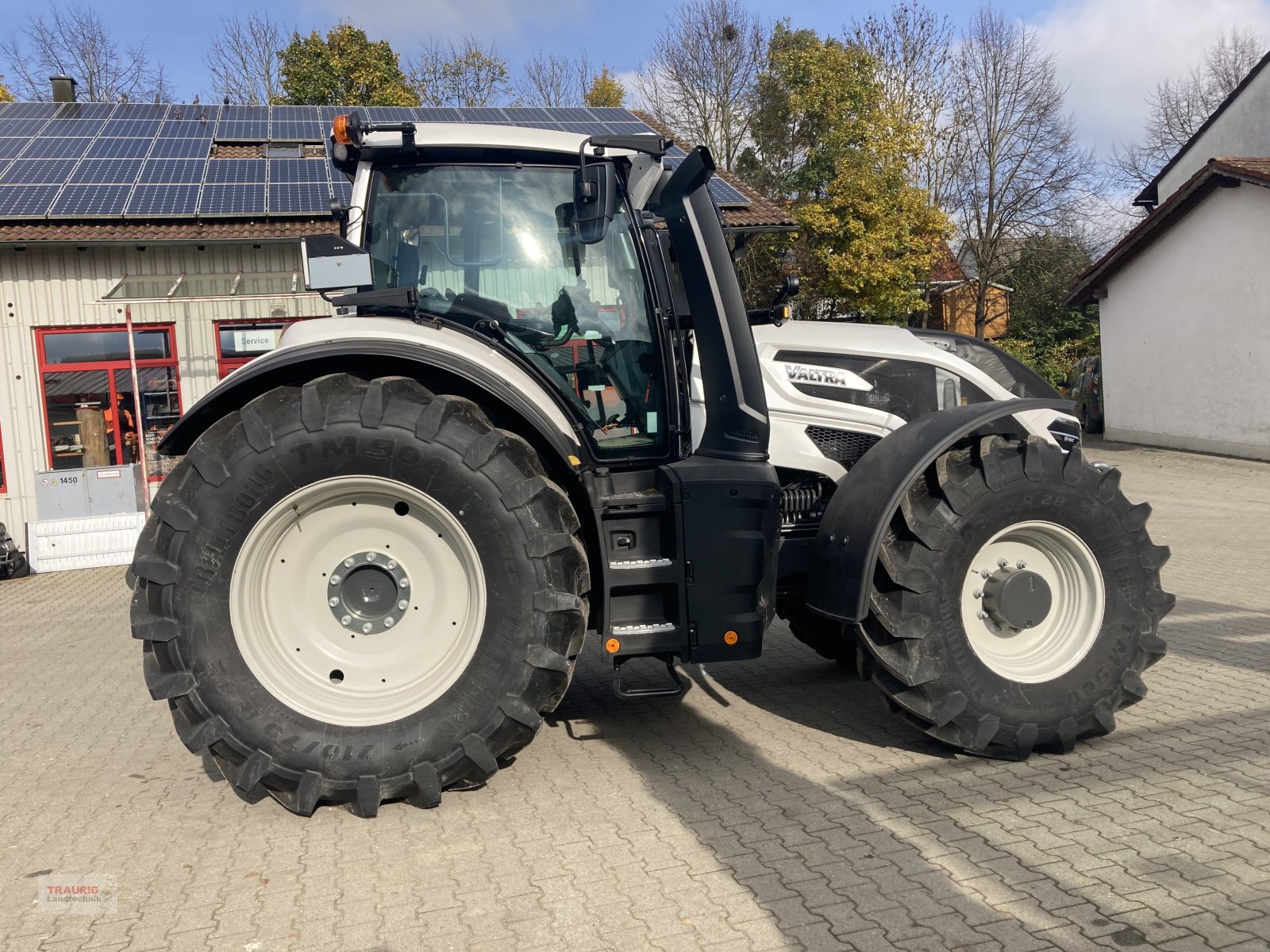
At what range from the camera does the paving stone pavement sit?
3053 mm

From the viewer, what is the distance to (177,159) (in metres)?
14.4

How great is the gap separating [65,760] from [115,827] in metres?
1.12

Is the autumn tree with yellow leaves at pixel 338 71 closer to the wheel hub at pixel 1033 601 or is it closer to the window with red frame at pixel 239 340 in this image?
the window with red frame at pixel 239 340

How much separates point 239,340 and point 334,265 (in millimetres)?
10411

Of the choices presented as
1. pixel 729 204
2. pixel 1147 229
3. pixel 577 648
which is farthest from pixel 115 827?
pixel 1147 229

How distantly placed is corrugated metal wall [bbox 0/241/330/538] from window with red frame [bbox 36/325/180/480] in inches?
5.5

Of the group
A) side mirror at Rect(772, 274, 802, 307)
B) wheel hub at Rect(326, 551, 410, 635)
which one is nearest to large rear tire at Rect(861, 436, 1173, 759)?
side mirror at Rect(772, 274, 802, 307)

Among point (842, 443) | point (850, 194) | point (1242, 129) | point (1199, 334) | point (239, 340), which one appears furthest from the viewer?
point (850, 194)

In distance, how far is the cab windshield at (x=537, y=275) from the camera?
4.24m

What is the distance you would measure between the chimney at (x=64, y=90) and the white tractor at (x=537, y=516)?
17.2 metres

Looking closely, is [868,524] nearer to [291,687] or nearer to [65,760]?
[291,687]

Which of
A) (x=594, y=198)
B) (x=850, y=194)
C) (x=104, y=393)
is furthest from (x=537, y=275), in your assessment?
(x=850, y=194)

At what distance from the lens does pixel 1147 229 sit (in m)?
18.3

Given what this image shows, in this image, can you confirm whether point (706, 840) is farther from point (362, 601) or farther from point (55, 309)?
point (55, 309)
